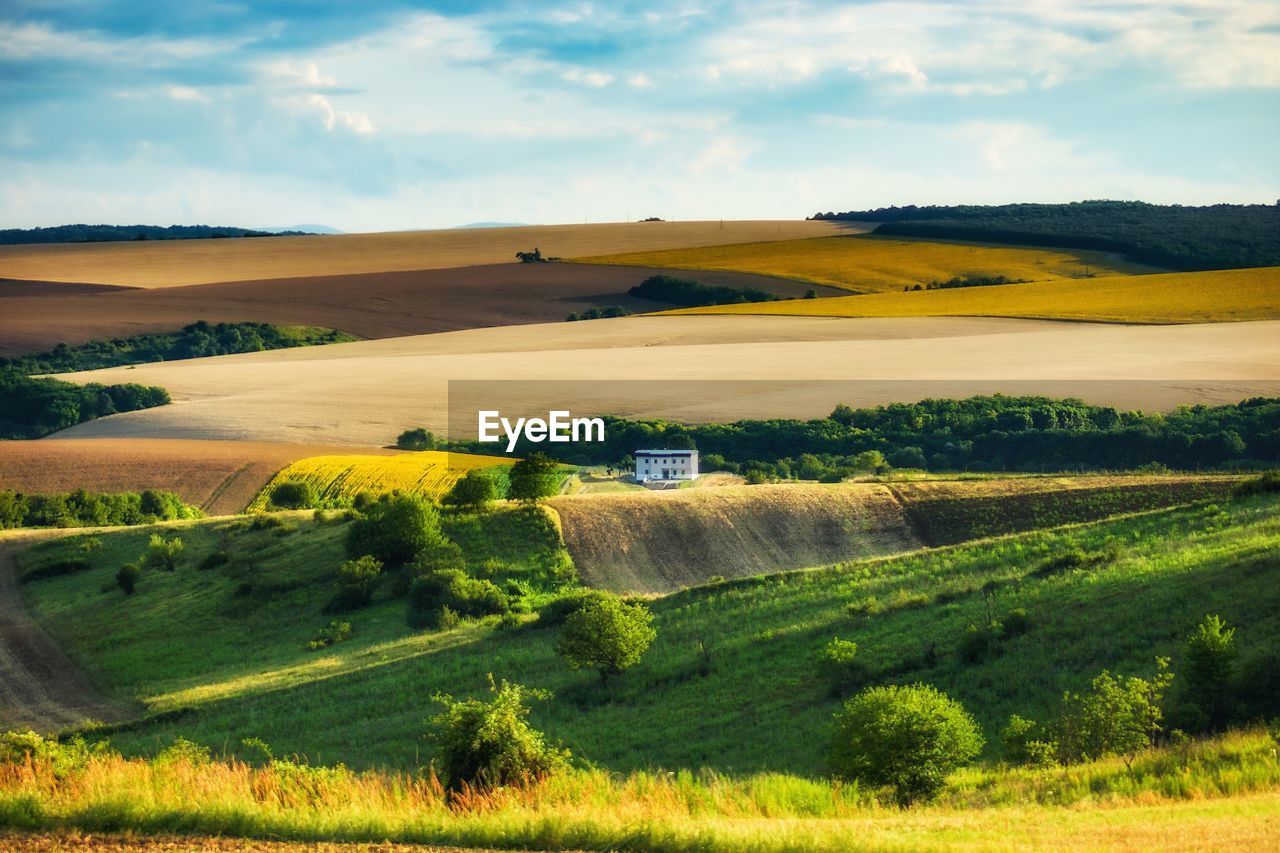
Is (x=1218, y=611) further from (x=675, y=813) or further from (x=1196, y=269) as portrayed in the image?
(x=1196, y=269)

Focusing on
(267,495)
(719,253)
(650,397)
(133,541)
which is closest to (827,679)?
(133,541)

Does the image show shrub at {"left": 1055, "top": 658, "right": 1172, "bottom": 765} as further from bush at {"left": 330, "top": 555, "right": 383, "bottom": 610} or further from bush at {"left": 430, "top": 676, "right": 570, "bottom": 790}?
bush at {"left": 330, "top": 555, "right": 383, "bottom": 610}

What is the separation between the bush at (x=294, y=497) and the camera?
81.5m

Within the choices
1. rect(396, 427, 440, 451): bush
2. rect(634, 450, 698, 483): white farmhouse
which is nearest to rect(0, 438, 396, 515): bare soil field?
rect(396, 427, 440, 451): bush

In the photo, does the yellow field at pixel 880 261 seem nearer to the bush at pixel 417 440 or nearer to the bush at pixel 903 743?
the bush at pixel 417 440

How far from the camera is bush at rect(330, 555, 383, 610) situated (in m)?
59.2

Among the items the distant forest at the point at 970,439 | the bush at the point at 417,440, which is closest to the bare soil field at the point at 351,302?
the bush at the point at 417,440

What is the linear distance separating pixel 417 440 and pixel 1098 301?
7350 centimetres

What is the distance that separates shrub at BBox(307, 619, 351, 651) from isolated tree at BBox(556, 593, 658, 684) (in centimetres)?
1316

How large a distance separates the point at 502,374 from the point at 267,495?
3483 centimetres

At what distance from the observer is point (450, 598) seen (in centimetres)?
5725

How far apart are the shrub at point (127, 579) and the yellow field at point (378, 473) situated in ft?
58.6

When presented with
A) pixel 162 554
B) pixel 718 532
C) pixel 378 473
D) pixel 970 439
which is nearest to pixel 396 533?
pixel 162 554

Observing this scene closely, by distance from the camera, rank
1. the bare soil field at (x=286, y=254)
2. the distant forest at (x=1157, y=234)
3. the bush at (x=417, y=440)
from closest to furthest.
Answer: the bush at (x=417, y=440), the distant forest at (x=1157, y=234), the bare soil field at (x=286, y=254)
